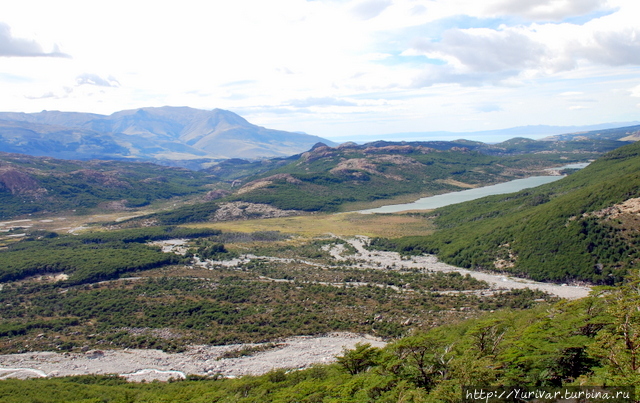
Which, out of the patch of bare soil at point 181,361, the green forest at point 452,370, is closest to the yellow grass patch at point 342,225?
the patch of bare soil at point 181,361

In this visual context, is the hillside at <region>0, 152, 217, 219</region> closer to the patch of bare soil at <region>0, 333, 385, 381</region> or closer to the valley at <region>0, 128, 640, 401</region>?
the valley at <region>0, 128, 640, 401</region>

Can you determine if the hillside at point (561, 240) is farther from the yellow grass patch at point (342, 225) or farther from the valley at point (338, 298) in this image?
the yellow grass patch at point (342, 225)

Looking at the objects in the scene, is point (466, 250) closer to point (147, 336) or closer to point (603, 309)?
point (603, 309)

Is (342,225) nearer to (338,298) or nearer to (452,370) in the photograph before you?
Result: (338,298)

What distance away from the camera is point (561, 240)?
56125 millimetres

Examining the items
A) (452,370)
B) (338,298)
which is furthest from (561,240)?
(452,370)

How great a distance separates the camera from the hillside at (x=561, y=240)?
5016 centimetres

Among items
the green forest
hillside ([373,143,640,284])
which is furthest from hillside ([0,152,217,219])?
the green forest

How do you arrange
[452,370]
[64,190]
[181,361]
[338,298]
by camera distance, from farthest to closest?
[64,190] < [338,298] < [181,361] < [452,370]

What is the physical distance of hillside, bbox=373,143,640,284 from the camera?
50.2 metres

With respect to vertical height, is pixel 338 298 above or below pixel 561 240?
below

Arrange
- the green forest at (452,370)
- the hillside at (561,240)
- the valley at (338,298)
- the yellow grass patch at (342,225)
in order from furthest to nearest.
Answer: the yellow grass patch at (342,225) → the hillside at (561,240) → the valley at (338,298) → the green forest at (452,370)

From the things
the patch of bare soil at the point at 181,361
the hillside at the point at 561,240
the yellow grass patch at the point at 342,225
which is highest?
the hillside at the point at 561,240

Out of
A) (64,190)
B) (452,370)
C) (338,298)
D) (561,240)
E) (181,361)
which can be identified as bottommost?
(181,361)
